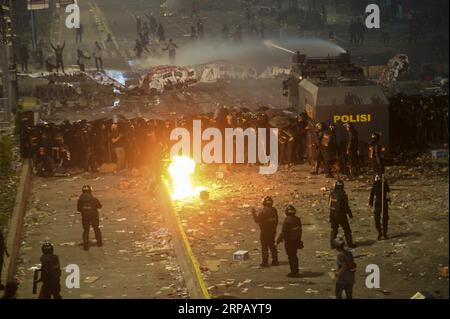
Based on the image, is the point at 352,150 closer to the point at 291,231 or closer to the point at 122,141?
the point at 122,141

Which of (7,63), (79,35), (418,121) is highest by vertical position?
(79,35)

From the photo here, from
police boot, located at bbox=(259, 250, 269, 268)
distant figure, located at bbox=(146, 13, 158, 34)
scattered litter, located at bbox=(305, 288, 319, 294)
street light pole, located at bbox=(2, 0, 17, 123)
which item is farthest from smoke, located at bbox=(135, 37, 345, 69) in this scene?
scattered litter, located at bbox=(305, 288, 319, 294)

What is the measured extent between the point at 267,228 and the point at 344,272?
10.1 feet

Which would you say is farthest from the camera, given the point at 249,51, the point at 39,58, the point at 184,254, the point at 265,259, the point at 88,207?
the point at 249,51

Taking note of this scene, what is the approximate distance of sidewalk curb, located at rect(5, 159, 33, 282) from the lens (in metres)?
19.8

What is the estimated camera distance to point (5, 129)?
1437 inches

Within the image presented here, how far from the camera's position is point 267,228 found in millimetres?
18844

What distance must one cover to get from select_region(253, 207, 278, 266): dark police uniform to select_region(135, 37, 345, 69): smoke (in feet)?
109

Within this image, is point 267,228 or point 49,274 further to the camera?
point 267,228

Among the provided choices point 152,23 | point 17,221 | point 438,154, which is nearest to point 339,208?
point 17,221

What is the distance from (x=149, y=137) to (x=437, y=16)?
1231 inches

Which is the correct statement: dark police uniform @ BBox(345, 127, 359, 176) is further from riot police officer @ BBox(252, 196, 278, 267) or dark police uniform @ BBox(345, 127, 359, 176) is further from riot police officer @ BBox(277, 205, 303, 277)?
riot police officer @ BBox(277, 205, 303, 277)

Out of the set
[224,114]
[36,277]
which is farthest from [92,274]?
[224,114]
